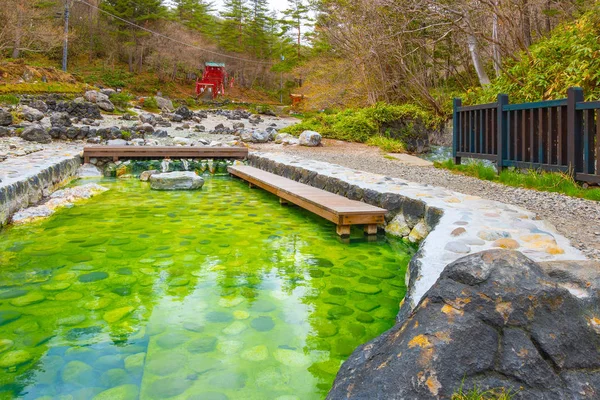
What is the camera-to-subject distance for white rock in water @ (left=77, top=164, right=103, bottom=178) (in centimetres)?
912

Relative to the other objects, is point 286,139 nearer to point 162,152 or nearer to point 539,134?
point 162,152

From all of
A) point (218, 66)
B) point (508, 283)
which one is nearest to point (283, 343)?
point (508, 283)

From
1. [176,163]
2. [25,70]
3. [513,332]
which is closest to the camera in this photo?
[513,332]

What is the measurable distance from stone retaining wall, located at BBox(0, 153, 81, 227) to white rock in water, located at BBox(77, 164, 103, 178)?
62cm

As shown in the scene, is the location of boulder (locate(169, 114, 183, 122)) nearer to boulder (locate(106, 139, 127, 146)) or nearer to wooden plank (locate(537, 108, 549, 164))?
boulder (locate(106, 139, 127, 146))

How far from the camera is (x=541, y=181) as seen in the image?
18.5ft

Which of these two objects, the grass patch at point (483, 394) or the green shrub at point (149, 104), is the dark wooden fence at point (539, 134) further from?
the green shrub at point (149, 104)

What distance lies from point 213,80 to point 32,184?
3263 cm

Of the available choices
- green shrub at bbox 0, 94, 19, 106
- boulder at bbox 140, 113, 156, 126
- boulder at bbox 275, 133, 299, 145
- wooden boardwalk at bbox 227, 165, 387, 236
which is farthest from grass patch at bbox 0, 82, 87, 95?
wooden boardwalk at bbox 227, 165, 387, 236

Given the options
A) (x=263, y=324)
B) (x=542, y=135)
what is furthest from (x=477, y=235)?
(x=542, y=135)

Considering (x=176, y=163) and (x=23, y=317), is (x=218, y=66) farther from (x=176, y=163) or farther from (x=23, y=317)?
(x=23, y=317)

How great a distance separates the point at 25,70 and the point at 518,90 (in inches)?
898

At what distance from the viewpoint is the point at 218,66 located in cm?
3653

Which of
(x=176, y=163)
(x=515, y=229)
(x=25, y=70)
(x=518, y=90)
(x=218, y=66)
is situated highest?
(x=218, y=66)
